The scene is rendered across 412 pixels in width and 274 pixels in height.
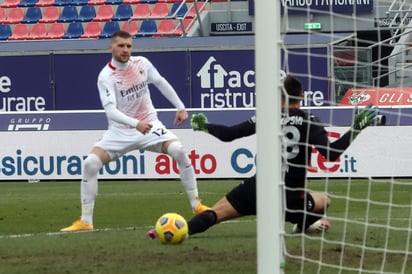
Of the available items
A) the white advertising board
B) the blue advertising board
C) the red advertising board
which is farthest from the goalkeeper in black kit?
the blue advertising board

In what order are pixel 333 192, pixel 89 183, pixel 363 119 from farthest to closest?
pixel 333 192, pixel 89 183, pixel 363 119

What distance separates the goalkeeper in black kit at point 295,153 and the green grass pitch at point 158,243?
20 cm

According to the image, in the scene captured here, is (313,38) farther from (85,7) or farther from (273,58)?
(273,58)

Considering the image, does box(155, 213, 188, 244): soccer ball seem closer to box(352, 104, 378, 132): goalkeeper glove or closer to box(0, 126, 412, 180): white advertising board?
box(352, 104, 378, 132): goalkeeper glove

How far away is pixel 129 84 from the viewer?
11.2 m

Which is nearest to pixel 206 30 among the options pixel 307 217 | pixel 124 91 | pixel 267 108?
A: pixel 124 91

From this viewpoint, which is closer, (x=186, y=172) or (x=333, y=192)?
(x=186, y=172)

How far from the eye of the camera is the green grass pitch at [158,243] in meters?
8.23

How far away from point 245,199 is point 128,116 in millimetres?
2109

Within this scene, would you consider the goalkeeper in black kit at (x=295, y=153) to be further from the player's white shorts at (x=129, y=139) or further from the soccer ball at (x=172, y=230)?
the player's white shorts at (x=129, y=139)

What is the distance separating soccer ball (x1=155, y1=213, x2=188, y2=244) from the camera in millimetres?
9391

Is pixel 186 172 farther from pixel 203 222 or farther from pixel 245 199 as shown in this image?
pixel 245 199

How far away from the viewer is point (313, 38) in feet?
74.4

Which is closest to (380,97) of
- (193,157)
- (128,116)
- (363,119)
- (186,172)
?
(193,157)
